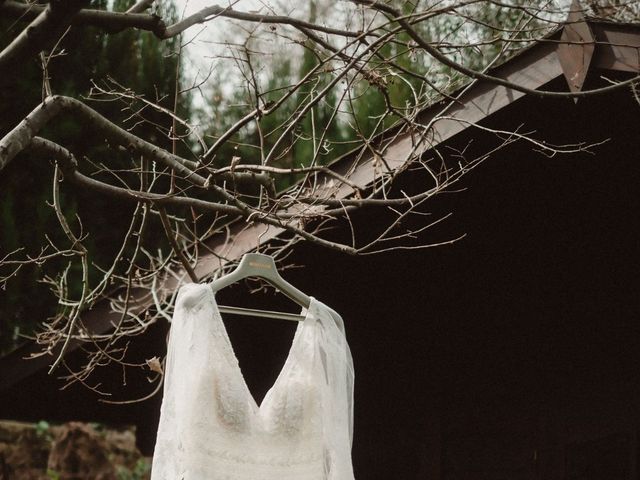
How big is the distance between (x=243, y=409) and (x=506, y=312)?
7.63ft

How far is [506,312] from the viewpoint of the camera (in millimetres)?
4516

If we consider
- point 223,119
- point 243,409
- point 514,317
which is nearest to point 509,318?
point 514,317

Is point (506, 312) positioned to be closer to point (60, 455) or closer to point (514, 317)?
point (514, 317)

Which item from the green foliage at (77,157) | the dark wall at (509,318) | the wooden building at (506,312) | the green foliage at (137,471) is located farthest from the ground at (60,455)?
the dark wall at (509,318)

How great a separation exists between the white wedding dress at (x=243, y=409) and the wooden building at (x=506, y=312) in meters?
1.09

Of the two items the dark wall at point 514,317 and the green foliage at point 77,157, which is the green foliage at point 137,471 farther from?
the dark wall at point 514,317

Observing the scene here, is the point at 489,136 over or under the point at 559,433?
over

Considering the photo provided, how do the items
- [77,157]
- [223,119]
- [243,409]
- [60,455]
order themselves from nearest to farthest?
[243,409], [77,157], [223,119], [60,455]

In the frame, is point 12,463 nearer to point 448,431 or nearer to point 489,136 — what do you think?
point 448,431

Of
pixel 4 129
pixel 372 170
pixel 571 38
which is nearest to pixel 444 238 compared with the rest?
pixel 372 170

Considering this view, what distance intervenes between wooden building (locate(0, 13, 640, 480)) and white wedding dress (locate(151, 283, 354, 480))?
3.57ft

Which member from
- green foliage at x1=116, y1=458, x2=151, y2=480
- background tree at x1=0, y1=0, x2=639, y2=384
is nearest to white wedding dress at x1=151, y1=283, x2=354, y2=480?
background tree at x1=0, y1=0, x2=639, y2=384

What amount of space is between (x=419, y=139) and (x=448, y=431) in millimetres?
1698

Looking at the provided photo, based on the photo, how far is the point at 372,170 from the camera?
348cm
